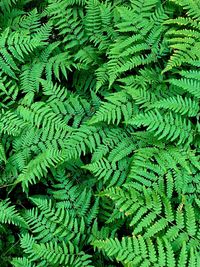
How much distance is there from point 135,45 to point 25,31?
5.17ft

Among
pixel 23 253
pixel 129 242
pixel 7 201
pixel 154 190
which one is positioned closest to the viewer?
pixel 129 242

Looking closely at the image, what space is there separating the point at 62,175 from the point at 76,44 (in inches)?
75.4

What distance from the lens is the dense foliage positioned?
182 inches

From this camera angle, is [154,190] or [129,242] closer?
[129,242]

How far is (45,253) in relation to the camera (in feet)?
15.5

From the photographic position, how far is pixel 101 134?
17.0ft

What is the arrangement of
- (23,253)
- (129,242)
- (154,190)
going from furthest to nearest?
1. (23,253)
2. (154,190)
3. (129,242)

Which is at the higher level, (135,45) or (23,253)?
(135,45)

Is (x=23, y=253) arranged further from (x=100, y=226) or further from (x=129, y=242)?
(x=129, y=242)

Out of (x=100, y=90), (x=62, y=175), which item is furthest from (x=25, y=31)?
(x=62, y=175)

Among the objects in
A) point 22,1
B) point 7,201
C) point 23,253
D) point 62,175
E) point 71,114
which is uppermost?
point 22,1

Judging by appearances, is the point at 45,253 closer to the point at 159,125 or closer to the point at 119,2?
the point at 159,125

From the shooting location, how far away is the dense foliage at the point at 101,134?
4.62m

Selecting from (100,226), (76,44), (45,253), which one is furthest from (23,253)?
(76,44)
